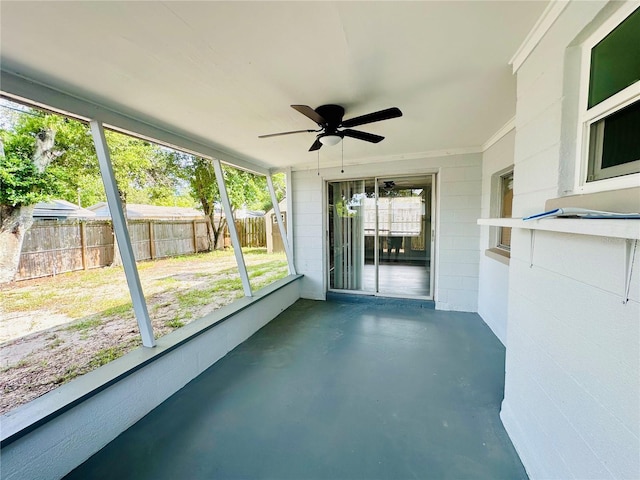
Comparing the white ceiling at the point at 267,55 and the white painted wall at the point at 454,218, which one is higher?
the white ceiling at the point at 267,55

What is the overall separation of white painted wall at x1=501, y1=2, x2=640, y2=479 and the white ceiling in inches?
14.7

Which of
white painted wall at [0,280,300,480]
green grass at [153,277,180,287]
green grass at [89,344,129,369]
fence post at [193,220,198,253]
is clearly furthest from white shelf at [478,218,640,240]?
fence post at [193,220,198,253]

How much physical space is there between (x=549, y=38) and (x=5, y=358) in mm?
3667

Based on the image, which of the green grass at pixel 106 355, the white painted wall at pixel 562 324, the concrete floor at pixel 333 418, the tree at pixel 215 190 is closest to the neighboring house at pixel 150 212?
the tree at pixel 215 190

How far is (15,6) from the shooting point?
110cm

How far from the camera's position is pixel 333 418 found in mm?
1829

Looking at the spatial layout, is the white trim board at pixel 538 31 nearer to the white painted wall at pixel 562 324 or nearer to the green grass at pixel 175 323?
the white painted wall at pixel 562 324

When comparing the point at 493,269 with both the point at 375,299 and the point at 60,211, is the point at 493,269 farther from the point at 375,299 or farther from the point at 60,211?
the point at 60,211

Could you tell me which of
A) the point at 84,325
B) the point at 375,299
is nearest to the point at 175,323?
the point at 84,325

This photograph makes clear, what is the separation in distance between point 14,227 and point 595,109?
3202 mm

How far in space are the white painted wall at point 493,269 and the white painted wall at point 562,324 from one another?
1.36 metres

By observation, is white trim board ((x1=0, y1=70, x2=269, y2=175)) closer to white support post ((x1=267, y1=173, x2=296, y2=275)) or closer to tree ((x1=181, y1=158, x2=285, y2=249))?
tree ((x1=181, y1=158, x2=285, y2=249))

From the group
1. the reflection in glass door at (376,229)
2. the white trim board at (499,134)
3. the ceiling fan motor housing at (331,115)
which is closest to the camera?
the ceiling fan motor housing at (331,115)

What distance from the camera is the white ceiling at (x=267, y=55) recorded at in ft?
3.91
